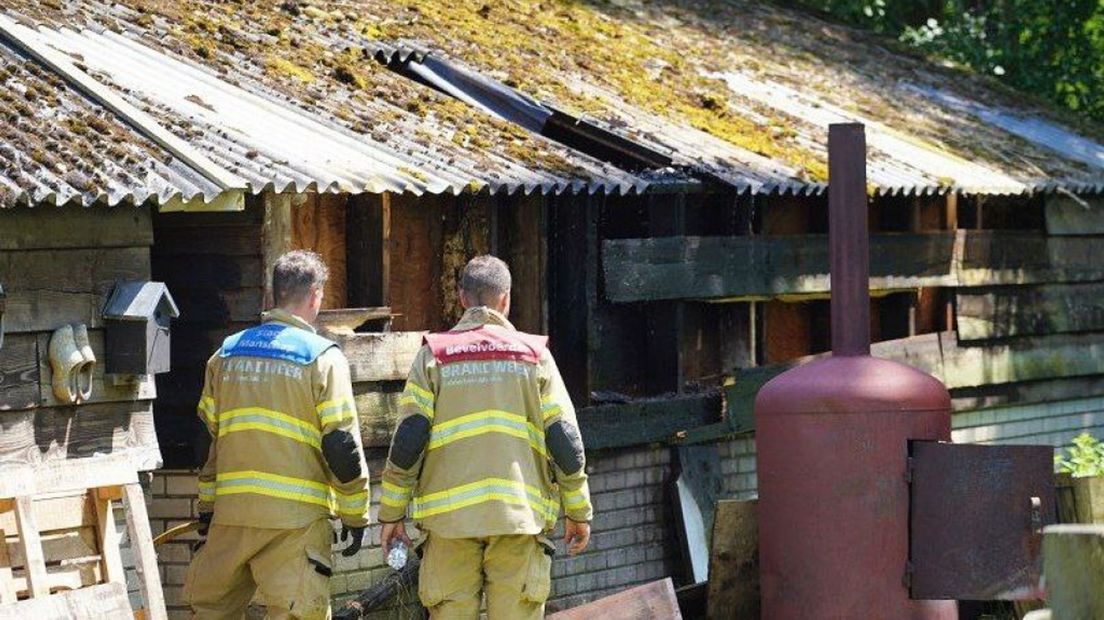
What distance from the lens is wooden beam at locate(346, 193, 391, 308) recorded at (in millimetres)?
10445

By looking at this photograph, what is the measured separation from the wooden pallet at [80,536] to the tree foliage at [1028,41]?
1408cm

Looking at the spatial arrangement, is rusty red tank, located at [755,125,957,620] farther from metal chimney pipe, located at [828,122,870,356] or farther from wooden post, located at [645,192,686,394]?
wooden post, located at [645,192,686,394]

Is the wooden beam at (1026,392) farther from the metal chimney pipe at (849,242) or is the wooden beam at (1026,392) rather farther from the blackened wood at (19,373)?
the blackened wood at (19,373)

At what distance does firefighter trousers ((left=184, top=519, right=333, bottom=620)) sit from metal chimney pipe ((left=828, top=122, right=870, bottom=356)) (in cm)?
285

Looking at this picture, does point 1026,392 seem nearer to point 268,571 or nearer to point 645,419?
point 645,419

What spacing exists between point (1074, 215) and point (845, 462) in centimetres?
734

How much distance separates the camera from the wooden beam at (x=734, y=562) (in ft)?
31.3

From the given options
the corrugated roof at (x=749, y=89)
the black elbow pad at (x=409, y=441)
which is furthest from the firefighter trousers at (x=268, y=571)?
the corrugated roof at (x=749, y=89)

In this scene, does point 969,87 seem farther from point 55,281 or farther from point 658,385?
point 55,281

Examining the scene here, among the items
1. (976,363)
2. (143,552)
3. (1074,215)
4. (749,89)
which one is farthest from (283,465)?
(1074,215)

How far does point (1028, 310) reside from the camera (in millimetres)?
15375

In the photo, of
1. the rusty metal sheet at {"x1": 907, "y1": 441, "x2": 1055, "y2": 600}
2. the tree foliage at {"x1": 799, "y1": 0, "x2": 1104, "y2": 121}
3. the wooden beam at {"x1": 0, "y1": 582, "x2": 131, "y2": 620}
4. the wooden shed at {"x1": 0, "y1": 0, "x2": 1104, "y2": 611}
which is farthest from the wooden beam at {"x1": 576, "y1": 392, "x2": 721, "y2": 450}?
the tree foliage at {"x1": 799, "y1": 0, "x2": 1104, "y2": 121}

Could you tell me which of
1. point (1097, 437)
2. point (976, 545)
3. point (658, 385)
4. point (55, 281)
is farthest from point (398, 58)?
point (1097, 437)

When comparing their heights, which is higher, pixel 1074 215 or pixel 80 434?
pixel 1074 215
